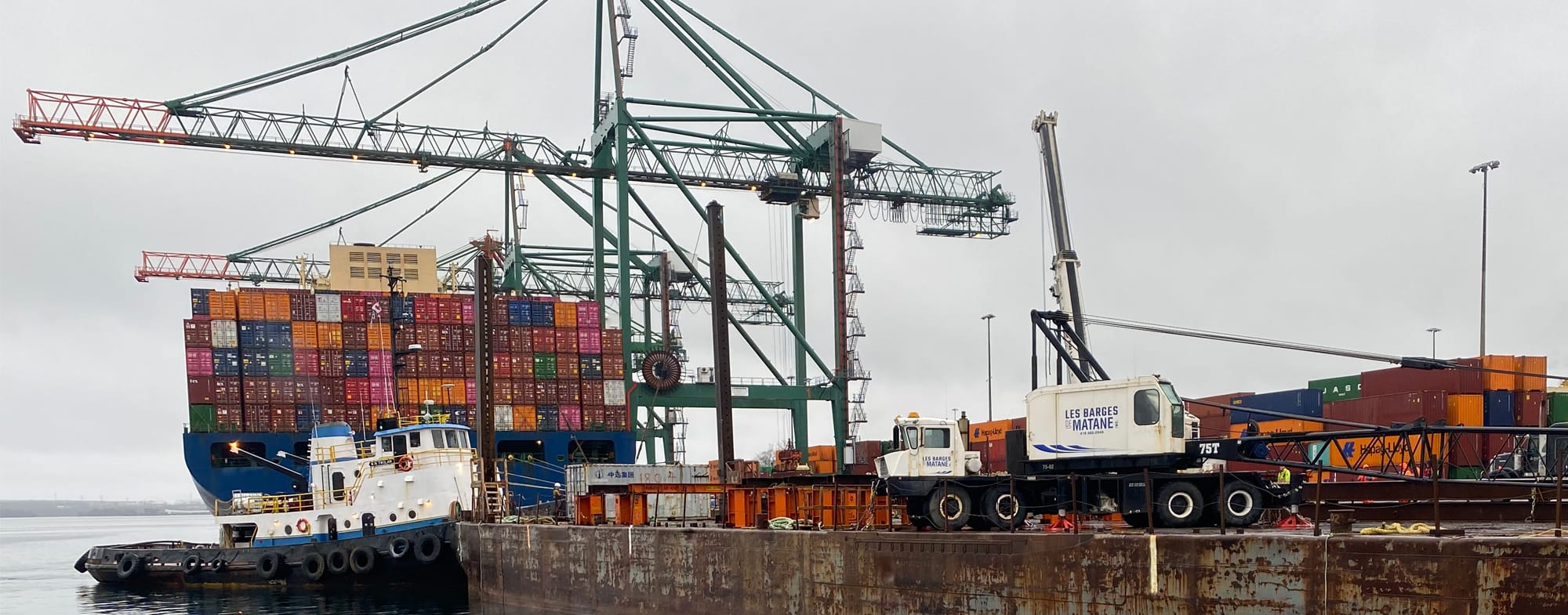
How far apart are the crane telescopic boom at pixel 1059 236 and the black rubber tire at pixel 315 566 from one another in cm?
2604

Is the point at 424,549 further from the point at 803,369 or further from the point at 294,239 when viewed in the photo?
the point at 294,239

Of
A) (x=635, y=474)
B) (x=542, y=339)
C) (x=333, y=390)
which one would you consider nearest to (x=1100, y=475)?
(x=635, y=474)

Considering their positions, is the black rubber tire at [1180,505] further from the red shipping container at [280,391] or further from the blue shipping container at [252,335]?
the blue shipping container at [252,335]

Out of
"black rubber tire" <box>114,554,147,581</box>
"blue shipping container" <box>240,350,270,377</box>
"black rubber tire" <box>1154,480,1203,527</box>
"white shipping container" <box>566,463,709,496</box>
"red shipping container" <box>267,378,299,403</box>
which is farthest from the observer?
"blue shipping container" <box>240,350,270,377</box>

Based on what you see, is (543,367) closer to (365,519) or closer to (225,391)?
(225,391)

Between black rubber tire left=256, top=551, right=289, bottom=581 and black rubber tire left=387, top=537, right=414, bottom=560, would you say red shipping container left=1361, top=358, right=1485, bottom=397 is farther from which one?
black rubber tire left=256, top=551, right=289, bottom=581

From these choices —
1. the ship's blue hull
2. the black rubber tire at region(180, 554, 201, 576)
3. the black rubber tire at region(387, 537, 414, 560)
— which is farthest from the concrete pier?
the ship's blue hull

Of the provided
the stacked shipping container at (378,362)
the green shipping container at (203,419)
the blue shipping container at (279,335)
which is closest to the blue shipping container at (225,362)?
the stacked shipping container at (378,362)

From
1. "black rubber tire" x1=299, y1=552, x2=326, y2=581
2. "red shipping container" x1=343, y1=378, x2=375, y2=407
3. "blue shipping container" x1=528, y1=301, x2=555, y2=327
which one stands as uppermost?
"blue shipping container" x1=528, y1=301, x2=555, y2=327

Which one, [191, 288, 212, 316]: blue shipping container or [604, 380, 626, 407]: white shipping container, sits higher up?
[191, 288, 212, 316]: blue shipping container

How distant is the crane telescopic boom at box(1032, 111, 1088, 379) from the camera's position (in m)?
42.1

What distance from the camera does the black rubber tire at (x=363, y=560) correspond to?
3822 cm

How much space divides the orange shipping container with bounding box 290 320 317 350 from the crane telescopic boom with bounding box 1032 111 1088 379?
3875 cm

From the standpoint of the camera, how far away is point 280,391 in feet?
196
